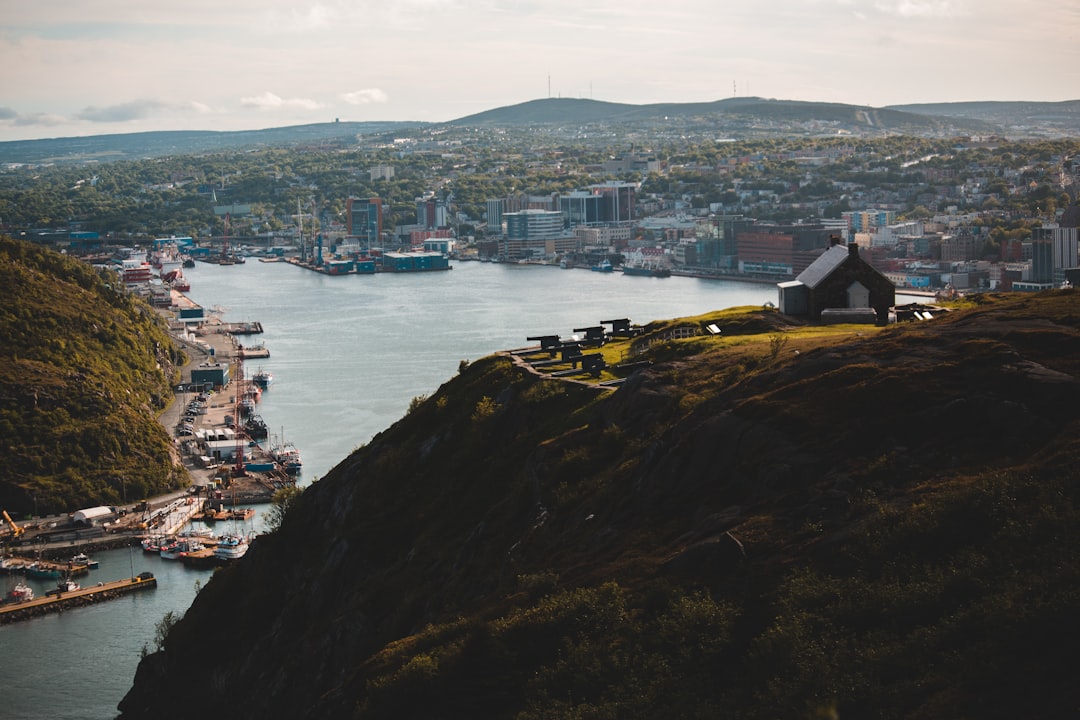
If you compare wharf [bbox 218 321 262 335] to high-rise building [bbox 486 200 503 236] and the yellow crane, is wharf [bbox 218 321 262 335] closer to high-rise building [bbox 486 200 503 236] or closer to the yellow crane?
the yellow crane

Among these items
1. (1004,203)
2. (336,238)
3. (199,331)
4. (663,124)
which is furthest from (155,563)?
(663,124)

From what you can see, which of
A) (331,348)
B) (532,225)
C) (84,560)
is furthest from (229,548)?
(532,225)

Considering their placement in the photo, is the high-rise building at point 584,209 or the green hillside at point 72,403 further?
the high-rise building at point 584,209

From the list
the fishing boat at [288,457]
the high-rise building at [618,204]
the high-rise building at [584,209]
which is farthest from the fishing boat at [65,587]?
the high-rise building at [618,204]

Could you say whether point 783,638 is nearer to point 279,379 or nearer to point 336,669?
point 336,669

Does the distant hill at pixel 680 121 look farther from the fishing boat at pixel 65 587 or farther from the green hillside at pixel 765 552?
the green hillside at pixel 765 552

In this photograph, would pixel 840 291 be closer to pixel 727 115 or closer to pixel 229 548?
pixel 229 548
